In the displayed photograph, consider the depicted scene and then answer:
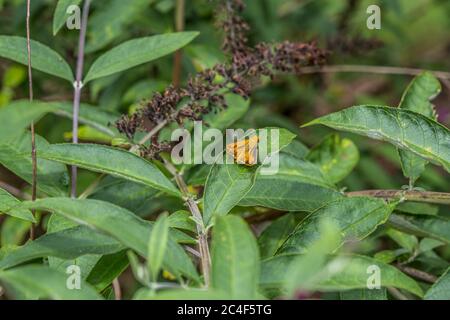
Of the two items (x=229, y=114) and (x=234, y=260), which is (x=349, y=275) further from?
(x=229, y=114)

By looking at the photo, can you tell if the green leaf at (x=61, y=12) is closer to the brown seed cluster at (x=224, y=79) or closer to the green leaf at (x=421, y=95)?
the brown seed cluster at (x=224, y=79)

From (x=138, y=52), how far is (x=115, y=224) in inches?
29.3

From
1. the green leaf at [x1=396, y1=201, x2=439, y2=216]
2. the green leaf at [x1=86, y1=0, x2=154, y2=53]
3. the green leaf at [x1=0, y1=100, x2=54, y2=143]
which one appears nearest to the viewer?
the green leaf at [x1=0, y1=100, x2=54, y2=143]

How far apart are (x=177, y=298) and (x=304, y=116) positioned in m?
2.53

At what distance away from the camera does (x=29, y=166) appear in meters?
1.52

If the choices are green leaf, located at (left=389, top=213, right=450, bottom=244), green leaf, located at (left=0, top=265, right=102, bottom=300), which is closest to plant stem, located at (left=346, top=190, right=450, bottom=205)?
green leaf, located at (left=389, top=213, right=450, bottom=244)

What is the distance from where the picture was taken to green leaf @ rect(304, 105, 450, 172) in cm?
129

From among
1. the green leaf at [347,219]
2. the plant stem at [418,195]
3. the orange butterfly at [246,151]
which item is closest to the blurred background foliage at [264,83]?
the plant stem at [418,195]

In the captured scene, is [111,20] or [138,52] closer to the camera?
[138,52]

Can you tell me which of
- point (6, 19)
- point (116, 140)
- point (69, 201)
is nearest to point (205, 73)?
point (116, 140)

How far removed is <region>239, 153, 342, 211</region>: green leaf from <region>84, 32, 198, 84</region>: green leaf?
0.38 meters

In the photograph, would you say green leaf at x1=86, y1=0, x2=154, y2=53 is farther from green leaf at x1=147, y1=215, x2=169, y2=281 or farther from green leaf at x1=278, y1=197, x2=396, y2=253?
green leaf at x1=147, y1=215, x2=169, y2=281

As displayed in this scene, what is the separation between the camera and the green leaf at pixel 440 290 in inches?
46.4

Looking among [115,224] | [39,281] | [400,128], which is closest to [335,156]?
[400,128]
